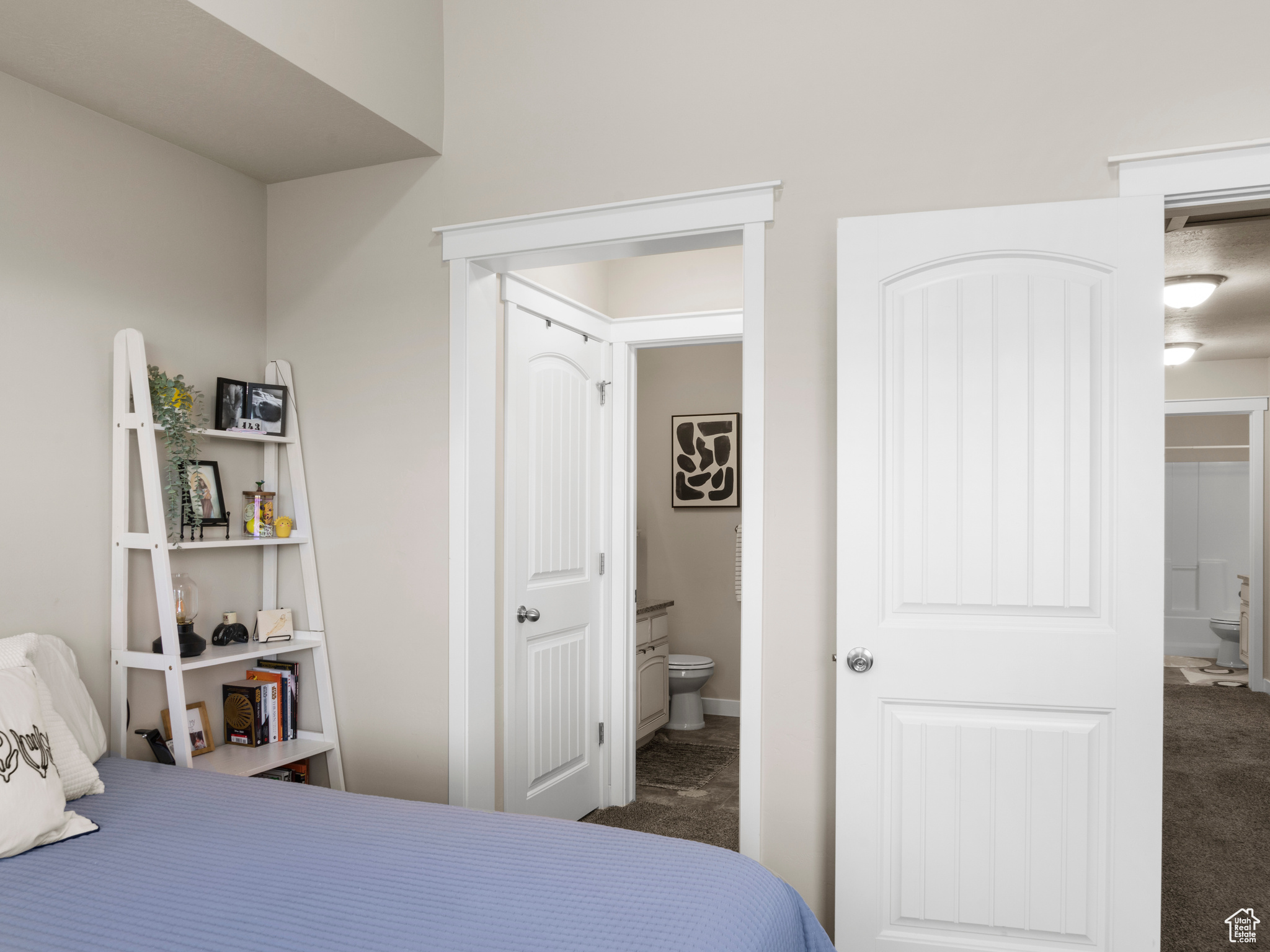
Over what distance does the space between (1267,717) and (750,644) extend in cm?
513

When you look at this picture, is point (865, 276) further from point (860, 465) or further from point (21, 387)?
point (21, 387)

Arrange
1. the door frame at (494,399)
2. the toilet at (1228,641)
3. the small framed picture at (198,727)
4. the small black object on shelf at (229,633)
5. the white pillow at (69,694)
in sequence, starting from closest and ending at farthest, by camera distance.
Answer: the white pillow at (69,694) → the door frame at (494,399) → the small framed picture at (198,727) → the small black object on shelf at (229,633) → the toilet at (1228,641)

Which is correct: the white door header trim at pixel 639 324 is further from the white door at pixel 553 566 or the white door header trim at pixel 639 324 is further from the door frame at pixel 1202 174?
the door frame at pixel 1202 174

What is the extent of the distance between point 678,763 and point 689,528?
172 centimetres

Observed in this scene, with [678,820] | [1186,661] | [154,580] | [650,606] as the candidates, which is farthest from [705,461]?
[1186,661]

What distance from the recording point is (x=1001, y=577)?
208 centimetres

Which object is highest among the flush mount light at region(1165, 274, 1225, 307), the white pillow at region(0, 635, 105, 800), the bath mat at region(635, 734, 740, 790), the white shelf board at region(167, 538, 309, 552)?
the flush mount light at region(1165, 274, 1225, 307)

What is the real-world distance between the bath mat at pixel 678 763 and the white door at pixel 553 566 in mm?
519

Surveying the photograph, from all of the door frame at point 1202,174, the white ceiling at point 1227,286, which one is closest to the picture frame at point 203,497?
the door frame at point 1202,174

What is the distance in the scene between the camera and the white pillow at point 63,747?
6.31 ft

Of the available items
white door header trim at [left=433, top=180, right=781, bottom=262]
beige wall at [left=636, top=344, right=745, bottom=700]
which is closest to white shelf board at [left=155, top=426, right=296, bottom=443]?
white door header trim at [left=433, top=180, right=781, bottom=262]

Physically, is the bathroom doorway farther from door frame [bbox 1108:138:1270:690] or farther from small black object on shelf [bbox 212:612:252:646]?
door frame [bbox 1108:138:1270:690]

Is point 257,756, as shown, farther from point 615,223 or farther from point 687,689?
point 687,689

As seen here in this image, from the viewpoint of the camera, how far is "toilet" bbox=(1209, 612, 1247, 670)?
299 inches
